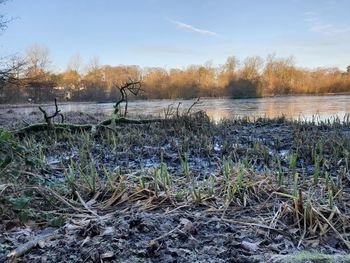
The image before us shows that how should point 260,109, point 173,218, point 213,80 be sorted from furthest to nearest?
1. point 213,80
2. point 260,109
3. point 173,218

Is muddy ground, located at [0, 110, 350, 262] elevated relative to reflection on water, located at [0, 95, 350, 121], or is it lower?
elevated

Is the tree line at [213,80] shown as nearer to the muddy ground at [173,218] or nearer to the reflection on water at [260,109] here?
the reflection on water at [260,109]

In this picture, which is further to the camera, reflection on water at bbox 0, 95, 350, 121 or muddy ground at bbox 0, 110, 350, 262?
reflection on water at bbox 0, 95, 350, 121

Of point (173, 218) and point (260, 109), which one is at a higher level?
point (173, 218)

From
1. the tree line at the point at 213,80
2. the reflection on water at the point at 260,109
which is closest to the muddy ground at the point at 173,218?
the reflection on water at the point at 260,109

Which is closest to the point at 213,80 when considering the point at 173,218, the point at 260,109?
the point at 260,109

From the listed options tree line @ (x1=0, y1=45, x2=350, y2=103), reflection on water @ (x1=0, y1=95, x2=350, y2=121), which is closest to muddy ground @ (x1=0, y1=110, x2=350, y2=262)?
reflection on water @ (x1=0, y1=95, x2=350, y2=121)

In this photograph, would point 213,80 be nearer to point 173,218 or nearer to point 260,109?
point 260,109

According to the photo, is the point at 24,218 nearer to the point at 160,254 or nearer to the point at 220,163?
the point at 160,254

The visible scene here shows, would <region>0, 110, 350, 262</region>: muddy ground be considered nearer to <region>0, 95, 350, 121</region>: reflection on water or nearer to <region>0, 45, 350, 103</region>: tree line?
<region>0, 95, 350, 121</region>: reflection on water

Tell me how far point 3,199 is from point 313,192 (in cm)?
265

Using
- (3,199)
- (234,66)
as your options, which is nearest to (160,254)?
(3,199)

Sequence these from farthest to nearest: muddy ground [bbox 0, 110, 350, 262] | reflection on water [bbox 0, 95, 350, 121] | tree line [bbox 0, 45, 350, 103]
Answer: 1. tree line [bbox 0, 45, 350, 103]
2. reflection on water [bbox 0, 95, 350, 121]
3. muddy ground [bbox 0, 110, 350, 262]

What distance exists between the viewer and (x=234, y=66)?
201ft
